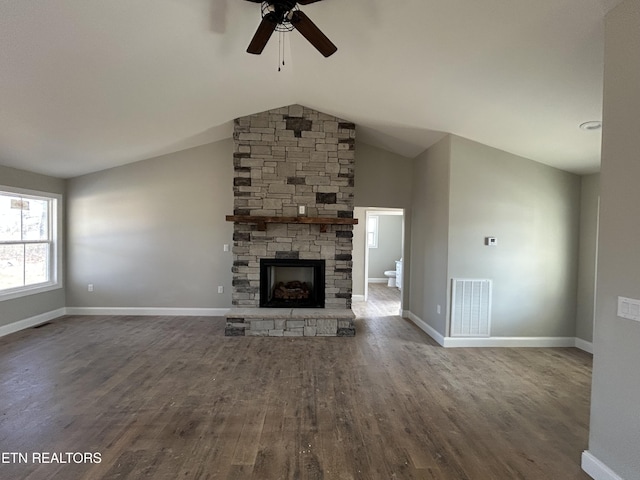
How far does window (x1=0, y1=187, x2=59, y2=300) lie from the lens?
4.47 m

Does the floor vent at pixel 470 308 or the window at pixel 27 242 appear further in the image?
the window at pixel 27 242

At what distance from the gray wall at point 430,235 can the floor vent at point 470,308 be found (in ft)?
0.44

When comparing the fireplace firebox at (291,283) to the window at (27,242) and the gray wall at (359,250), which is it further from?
the window at (27,242)

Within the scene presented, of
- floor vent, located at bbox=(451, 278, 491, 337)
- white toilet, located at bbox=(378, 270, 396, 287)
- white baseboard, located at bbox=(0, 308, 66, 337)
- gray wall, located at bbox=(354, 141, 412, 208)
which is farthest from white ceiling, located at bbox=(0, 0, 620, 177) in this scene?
white toilet, located at bbox=(378, 270, 396, 287)

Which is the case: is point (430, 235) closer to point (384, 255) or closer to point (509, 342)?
point (509, 342)

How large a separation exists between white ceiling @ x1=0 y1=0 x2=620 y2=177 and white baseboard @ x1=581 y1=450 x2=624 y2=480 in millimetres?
2659

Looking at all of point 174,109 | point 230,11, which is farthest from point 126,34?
point 174,109

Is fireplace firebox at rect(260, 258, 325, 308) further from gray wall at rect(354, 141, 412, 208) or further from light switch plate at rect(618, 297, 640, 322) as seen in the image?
light switch plate at rect(618, 297, 640, 322)

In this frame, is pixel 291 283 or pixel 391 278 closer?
pixel 291 283

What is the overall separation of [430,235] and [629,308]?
304 cm

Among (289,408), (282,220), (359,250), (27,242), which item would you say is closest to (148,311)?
(27,242)

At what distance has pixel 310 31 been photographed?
2.19 metres

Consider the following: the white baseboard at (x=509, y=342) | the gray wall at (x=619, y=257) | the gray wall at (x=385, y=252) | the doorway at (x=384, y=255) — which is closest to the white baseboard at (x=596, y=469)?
the gray wall at (x=619, y=257)

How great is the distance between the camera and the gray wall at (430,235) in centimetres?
425
